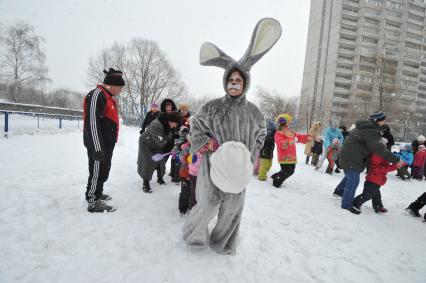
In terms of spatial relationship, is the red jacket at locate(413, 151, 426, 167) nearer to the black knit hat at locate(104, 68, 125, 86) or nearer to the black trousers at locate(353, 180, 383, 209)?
the black trousers at locate(353, 180, 383, 209)

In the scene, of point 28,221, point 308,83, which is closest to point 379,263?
point 28,221

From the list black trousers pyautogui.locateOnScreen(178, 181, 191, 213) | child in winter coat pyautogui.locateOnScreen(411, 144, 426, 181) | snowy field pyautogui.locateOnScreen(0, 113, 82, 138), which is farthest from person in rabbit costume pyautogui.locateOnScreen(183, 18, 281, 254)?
snowy field pyautogui.locateOnScreen(0, 113, 82, 138)

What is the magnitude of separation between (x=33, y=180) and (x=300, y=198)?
5203 mm

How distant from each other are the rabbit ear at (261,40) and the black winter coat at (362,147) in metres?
2.92

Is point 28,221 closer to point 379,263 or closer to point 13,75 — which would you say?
point 379,263

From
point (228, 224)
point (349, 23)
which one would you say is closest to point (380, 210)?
point (228, 224)

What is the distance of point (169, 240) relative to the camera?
99.7 inches

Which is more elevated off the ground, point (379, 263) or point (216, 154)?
point (216, 154)

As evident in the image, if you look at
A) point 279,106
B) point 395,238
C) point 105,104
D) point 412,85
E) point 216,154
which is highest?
point 412,85

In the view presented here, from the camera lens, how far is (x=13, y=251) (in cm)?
207

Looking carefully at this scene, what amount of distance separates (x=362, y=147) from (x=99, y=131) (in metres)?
4.42

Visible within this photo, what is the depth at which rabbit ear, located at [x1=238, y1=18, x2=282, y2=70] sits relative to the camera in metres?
A: 2.15

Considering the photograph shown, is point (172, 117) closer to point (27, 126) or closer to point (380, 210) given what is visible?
point (380, 210)

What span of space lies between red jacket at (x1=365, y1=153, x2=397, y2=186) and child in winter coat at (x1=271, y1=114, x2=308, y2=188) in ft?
5.04
